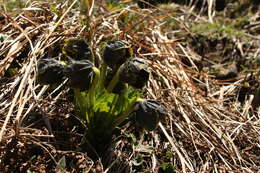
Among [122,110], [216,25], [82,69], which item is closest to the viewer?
[82,69]

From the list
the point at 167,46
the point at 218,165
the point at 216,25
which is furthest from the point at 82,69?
the point at 216,25

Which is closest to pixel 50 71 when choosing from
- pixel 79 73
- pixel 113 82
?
pixel 79 73

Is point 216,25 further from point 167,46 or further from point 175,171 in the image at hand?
point 175,171

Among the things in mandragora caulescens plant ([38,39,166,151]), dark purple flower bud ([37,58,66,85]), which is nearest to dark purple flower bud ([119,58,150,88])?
mandragora caulescens plant ([38,39,166,151])

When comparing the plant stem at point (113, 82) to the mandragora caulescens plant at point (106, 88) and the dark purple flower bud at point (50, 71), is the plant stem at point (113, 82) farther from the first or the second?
the dark purple flower bud at point (50, 71)

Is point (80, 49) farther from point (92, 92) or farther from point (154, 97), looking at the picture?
point (154, 97)

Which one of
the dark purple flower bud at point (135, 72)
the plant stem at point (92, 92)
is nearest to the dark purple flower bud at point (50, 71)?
the plant stem at point (92, 92)

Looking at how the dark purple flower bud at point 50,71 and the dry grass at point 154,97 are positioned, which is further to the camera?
the dry grass at point 154,97

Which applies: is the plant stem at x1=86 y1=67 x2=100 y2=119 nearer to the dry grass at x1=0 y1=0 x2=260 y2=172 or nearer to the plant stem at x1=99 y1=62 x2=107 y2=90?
the plant stem at x1=99 y1=62 x2=107 y2=90
